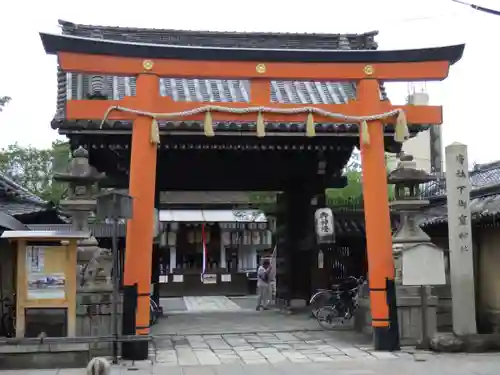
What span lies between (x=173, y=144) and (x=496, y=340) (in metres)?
7.85

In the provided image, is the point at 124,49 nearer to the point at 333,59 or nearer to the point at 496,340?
the point at 333,59

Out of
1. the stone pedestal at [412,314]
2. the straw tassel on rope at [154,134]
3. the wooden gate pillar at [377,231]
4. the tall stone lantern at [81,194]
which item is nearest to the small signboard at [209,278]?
the tall stone lantern at [81,194]

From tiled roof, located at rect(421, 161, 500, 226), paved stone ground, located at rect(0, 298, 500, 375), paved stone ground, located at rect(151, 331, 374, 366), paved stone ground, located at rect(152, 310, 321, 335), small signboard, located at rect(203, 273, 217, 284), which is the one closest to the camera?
paved stone ground, located at rect(0, 298, 500, 375)

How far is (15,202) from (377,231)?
9847 mm

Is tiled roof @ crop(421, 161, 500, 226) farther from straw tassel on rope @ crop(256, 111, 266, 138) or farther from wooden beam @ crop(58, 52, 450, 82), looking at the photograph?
straw tassel on rope @ crop(256, 111, 266, 138)

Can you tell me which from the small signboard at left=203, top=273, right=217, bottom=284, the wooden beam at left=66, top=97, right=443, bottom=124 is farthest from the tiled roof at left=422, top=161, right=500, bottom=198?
the small signboard at left=203, top=273, right=217, bottom=284

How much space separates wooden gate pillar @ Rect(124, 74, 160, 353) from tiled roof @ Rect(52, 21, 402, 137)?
7.29 ft

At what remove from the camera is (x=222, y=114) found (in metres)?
11.2

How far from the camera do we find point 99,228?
907 inches

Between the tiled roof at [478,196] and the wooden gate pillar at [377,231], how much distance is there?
7.31ft

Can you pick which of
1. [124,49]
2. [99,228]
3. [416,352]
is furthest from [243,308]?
[124,49]

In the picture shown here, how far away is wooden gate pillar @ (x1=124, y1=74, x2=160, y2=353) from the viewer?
34.1ft

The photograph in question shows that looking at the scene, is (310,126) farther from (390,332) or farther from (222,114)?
(390,332)

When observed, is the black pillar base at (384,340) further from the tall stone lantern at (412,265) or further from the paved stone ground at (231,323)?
the paved stone ground at (231,323)
